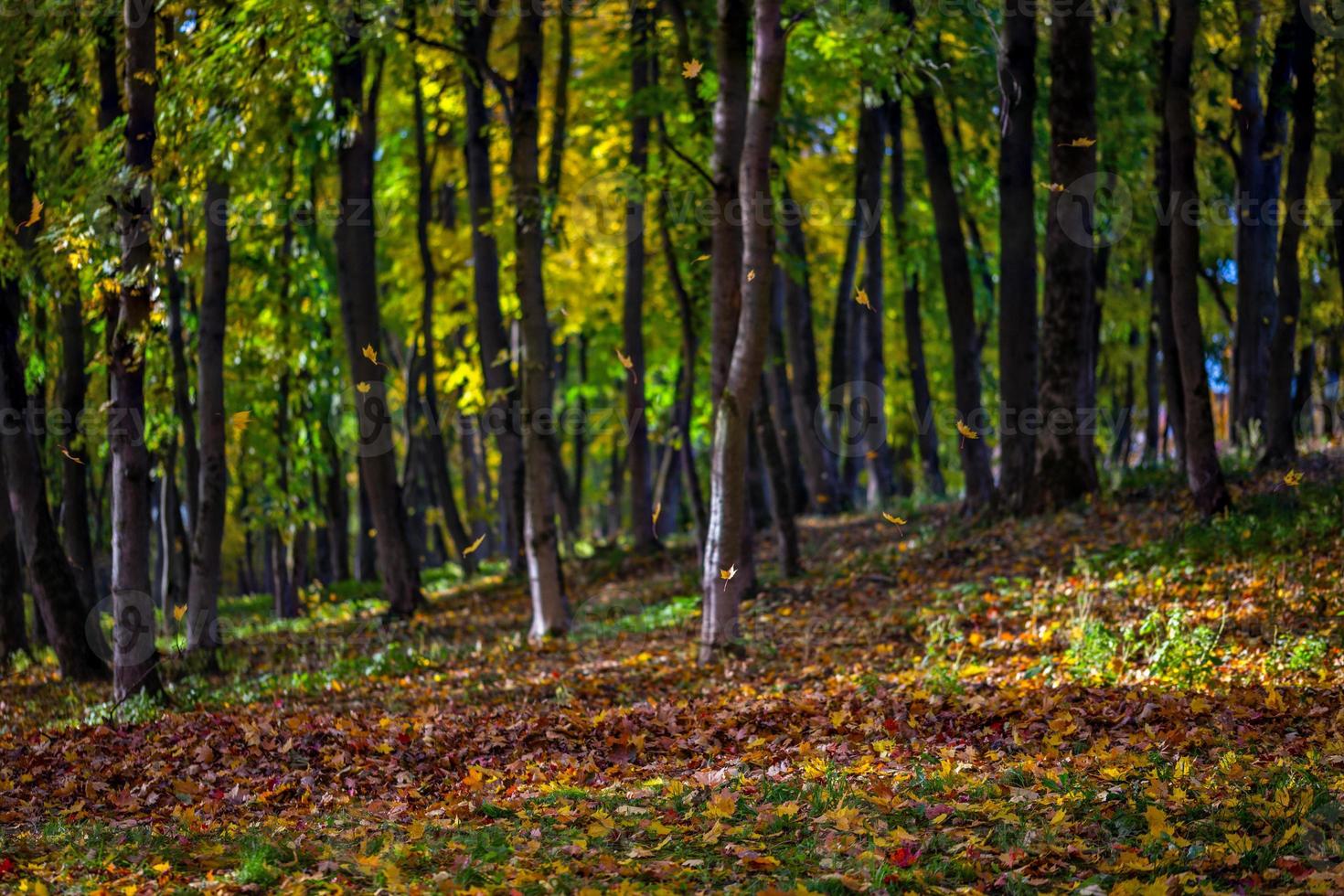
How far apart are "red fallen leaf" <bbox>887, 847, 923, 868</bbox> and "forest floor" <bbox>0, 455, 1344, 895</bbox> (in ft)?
0.03

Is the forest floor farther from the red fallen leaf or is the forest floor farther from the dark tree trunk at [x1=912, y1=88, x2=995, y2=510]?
the dark tree trunk at [x1=912, y1=88, x2=995, y2=510]

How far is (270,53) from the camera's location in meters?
10.5

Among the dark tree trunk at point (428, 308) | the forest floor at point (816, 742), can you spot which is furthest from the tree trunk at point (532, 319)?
the dark tree trunk at point (428, 308)

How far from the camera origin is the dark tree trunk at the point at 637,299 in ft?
53.2

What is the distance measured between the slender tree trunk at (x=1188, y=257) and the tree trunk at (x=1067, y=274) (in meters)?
1.30

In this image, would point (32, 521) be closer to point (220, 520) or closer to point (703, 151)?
point (220, 520)

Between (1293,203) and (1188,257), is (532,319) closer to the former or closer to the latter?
(1188,257)

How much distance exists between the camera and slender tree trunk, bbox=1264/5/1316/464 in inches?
508

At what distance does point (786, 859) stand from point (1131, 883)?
4.32 ft

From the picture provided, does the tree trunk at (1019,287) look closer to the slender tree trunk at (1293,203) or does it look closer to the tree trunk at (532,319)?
the slender tree trunk at (1293,203)

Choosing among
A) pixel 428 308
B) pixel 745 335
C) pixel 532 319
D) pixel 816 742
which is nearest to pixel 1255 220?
pixel 745 335

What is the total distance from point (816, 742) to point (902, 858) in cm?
243

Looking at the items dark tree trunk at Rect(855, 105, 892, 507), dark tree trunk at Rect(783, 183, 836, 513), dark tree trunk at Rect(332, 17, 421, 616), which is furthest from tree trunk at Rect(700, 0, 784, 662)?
dark tree trunk at Rect(783, 183, 836, 513)

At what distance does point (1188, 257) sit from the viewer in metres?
11.1
